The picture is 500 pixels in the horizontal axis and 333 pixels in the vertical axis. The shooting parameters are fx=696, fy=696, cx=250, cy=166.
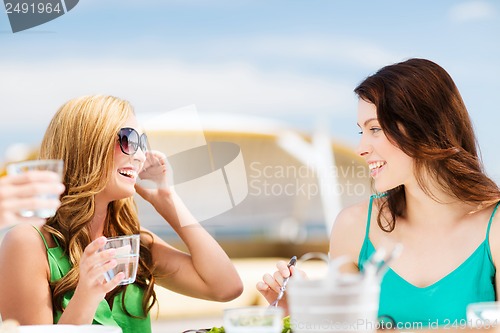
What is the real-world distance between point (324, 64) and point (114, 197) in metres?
6.99

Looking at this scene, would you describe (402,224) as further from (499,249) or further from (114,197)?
(114,197)

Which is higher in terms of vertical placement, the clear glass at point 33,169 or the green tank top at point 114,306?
the clear glass at point 33,169

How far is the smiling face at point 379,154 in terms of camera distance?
1800mm

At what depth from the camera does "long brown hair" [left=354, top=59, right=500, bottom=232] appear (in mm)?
1815

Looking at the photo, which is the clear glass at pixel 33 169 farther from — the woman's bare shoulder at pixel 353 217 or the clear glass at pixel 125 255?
the woman's bare shoulder at pixel 353 217

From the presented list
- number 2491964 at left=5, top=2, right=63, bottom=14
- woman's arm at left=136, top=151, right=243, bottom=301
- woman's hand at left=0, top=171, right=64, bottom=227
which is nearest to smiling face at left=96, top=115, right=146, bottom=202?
woman's arm at left=136, top=151, right=243, bottom=301

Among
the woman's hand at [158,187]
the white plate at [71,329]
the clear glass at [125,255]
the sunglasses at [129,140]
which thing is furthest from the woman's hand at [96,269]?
the woman's hand at [158,187]

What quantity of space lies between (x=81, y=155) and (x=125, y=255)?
20.7 inches

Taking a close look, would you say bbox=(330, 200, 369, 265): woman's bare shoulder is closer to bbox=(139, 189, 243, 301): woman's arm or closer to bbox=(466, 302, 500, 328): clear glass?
bbox=(139, 189, 243, 301): woman's arm

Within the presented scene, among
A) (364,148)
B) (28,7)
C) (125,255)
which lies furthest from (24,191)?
(28,7)

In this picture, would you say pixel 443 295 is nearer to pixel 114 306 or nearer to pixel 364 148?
pixel 364 148

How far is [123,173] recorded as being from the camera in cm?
199

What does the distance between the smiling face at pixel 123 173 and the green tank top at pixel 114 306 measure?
20cm

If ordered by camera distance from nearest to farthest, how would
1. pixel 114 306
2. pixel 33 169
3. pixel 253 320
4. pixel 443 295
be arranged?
1. pixel 253 320
2. pixel 33 169
3. pixel 443 295
4. pixel 114 306
